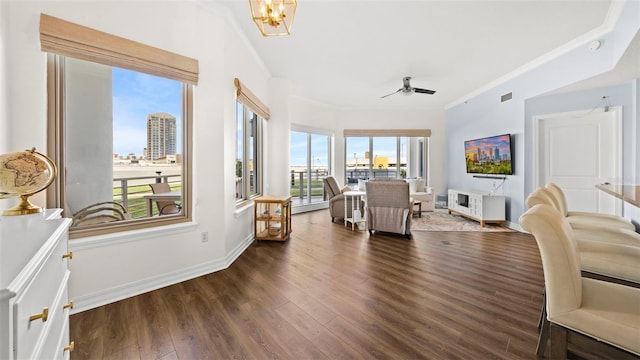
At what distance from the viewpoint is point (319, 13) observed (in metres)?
2.73

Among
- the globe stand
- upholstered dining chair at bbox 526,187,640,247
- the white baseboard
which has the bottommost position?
the white baseboard

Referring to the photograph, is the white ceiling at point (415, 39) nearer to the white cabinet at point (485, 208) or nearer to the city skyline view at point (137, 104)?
the city skyline view at point (137, 104)

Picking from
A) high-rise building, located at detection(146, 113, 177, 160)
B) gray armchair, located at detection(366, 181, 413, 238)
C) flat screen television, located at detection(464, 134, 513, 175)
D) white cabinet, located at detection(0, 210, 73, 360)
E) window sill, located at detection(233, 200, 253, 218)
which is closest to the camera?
white cabinet, located at detection(0, 210, 73, 360)

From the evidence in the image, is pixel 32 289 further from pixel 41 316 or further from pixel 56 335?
pixel 56 335

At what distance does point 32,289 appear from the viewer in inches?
27.3

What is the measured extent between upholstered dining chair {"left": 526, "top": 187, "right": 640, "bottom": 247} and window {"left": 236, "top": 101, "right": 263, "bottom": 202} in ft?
10.6

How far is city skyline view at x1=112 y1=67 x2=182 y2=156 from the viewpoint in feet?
7.32

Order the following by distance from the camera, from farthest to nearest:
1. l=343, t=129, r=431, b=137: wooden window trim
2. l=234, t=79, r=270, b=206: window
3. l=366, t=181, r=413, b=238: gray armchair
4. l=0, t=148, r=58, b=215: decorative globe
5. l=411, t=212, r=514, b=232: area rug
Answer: l=343, t=129, r=431, b=137: wooden window trim → l=411, t=212, r=514, b=232: area rug → l=366, t=181, r=413, b=238: gray armchair → l=234, t=79, r=270, b=206: window → l=0, t=148, r=58, b=215: decorative globe

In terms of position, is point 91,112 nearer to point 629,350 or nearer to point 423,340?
point 423,340

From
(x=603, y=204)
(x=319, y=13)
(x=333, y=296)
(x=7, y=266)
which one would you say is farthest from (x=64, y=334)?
(x=603, y=204)

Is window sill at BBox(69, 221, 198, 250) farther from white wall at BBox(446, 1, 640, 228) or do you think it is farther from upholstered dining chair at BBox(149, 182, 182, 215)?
white wall at BBox(446, 1, 640, 228)

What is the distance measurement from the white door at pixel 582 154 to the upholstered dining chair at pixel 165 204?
5.49 metres

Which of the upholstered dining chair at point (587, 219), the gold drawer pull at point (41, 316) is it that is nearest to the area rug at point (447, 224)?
the upholstered dining chair at point (587, 219)

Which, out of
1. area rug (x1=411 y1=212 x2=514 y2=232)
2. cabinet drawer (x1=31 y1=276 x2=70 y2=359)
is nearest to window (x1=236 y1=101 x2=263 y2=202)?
cabinet drawer (x1=31 y1=276 x2=70 y2=359)
